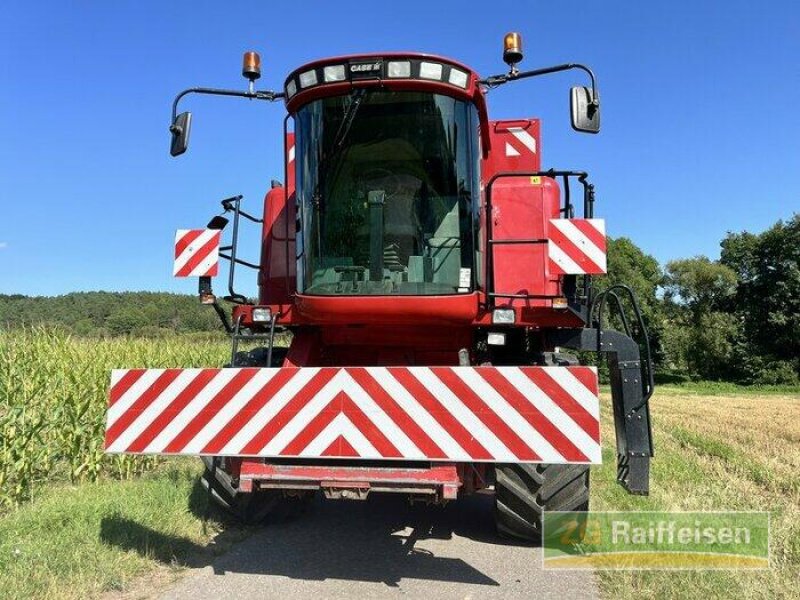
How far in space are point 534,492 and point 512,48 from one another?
295 centimetres

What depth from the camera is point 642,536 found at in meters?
4.53

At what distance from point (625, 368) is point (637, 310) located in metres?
0.47

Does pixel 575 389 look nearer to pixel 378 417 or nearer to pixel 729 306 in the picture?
pixel 378 417

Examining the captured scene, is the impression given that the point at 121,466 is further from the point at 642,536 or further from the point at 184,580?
the point at 642,536

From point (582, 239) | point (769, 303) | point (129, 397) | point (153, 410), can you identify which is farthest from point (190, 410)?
point (769, 303)

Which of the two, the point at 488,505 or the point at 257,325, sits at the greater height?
the point at 257,325

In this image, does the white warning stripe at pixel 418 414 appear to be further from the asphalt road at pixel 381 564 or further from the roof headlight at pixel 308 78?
the roof headlight at pixel 308 78

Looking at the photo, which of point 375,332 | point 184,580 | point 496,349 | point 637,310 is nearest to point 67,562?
point 184,580

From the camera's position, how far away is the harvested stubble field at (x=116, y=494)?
3625 millimetres

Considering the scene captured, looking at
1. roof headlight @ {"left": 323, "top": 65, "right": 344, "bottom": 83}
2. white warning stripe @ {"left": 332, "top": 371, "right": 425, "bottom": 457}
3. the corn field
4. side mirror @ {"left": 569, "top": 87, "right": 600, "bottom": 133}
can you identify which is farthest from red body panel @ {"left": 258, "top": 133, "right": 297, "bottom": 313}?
the corn field

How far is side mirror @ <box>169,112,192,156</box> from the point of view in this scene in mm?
4625

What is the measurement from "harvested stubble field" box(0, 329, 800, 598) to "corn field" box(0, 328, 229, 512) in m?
0.01

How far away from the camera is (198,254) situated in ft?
16.2

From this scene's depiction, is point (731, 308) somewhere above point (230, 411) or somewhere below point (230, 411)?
above
